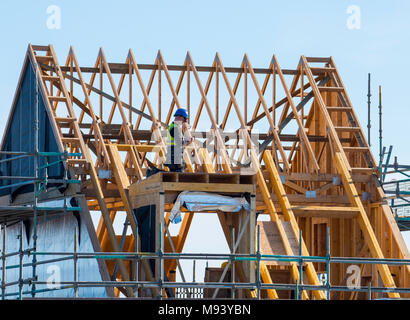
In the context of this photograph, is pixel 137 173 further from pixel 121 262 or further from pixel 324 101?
pixel 324 101

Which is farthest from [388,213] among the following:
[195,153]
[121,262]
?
[121,262]

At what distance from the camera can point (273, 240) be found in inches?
1258

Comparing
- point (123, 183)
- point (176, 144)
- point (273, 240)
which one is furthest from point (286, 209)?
point (123, 183)

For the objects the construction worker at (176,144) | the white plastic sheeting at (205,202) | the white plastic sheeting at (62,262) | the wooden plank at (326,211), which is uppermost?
the construction worker at (176,144)

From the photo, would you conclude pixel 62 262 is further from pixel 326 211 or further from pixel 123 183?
pixel 326 211

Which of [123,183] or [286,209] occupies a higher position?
[123,183]

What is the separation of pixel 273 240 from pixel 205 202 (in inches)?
122

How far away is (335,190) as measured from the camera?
123ft

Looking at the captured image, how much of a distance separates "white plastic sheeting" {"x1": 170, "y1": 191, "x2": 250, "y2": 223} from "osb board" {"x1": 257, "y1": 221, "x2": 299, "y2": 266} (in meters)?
2.07

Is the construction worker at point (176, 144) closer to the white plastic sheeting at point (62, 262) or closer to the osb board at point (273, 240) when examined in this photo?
the osb board at point (273, 240)

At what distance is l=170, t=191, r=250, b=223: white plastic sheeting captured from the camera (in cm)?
2959

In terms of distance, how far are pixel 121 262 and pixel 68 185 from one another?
3.30 m

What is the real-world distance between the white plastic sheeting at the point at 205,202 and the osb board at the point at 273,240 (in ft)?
6.78

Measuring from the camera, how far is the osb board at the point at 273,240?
103 feet
